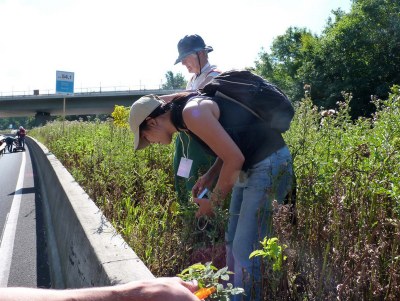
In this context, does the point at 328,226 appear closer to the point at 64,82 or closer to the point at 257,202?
the point at 257,202

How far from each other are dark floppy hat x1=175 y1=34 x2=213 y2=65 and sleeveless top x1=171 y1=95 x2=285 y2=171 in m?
1.70

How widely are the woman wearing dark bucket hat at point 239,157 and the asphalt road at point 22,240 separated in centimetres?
267

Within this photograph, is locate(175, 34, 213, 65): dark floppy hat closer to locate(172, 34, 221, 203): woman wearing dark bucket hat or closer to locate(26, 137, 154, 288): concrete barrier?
locate(172, 34, 221, 203): woman wearing dark bucket hat

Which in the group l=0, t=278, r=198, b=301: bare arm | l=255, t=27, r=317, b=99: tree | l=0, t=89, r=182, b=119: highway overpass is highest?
l=255, t=27, r=317, b=99: tree

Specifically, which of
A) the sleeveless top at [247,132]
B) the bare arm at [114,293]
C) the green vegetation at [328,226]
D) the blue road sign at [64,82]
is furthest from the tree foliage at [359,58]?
the bare arm at [114,293]

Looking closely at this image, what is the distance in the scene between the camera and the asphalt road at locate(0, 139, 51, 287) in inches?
196

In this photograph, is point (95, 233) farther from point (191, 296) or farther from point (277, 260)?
point (191, 296)

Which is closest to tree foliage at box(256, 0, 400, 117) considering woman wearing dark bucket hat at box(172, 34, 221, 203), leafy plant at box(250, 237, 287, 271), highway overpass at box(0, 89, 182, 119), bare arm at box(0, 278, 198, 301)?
highway overpass at box(0, 89, 182, 119)

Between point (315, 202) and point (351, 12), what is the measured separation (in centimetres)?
3679

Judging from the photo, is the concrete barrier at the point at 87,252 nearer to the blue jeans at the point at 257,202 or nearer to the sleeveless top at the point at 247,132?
the blue jeans at the point at 257,202

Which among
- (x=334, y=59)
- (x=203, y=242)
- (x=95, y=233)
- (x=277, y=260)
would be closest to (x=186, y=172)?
(x=203, y=242)

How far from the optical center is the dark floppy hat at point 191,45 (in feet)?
14.6

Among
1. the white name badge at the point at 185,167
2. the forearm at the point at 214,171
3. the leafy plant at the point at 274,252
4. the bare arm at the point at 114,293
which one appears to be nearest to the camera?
the bare arm at the point at 114,293

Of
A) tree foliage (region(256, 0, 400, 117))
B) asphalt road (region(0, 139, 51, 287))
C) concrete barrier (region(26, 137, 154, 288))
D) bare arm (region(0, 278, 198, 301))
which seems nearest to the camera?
bare arm (region(0, 278, 198, 301))
